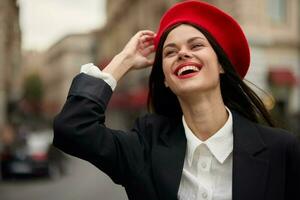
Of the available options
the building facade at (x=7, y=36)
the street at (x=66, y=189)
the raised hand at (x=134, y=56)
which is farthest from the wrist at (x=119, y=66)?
the building facade at (x=7, y=36)

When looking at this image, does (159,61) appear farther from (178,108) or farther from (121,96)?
(121,96)

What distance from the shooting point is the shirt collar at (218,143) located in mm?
1919

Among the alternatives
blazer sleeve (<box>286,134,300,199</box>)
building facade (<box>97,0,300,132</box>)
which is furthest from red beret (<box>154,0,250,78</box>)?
building facade (<box>97,0,300,132</box>)

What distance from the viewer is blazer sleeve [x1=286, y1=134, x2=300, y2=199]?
184cm

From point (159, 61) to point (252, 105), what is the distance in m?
0.42

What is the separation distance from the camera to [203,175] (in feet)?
6.27

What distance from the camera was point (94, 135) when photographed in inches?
73.6

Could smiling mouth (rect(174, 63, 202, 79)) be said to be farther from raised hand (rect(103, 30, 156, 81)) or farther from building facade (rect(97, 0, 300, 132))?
building facade (rect(97, 0, 300, 132))

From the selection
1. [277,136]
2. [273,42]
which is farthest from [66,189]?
[277,136]

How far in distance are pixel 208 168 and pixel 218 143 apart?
0.33 feet

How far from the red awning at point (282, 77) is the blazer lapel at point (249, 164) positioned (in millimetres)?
17107

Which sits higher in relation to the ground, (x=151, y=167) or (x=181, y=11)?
(x=181, y=11)

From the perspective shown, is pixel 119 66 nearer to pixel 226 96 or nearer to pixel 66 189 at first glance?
pixel 226 96

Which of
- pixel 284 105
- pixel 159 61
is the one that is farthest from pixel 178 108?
pixel 284 105
